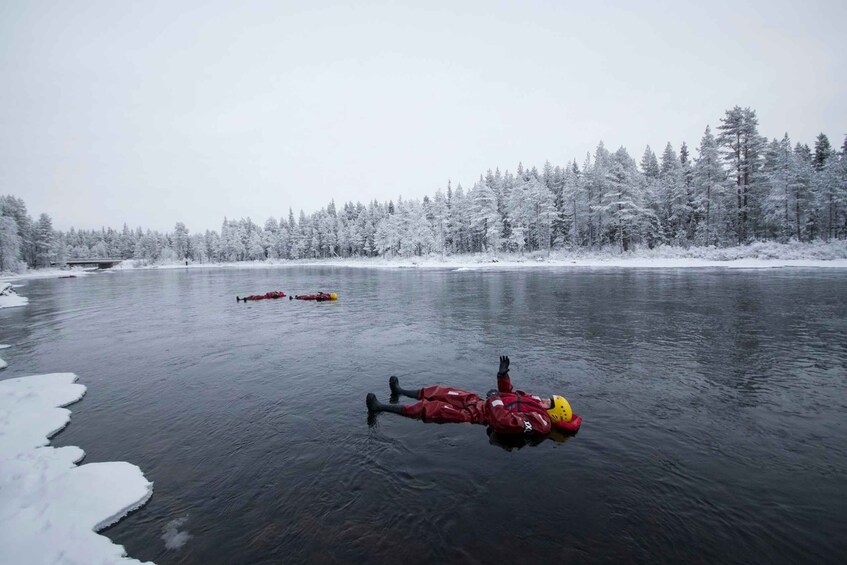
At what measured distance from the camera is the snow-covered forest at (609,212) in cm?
4750

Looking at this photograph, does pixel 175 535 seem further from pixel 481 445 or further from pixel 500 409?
pixel 500 409

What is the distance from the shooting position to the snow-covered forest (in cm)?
4750

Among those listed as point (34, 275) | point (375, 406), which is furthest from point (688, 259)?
point (34, 275)

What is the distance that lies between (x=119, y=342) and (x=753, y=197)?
6869 centimetres

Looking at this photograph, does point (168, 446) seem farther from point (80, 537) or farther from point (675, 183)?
point (675, 183)

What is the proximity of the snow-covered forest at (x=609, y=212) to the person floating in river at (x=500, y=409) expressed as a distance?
52.0 meters

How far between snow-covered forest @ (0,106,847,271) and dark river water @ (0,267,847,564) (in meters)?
43.1

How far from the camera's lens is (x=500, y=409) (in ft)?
25.8

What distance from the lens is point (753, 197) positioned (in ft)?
173

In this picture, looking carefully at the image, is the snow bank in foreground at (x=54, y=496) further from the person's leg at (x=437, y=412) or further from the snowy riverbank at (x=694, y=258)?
the snowy riverbank at (x=694, y=258)

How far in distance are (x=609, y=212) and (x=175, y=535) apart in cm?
6511

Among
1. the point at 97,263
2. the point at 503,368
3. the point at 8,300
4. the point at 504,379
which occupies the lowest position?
the point at 504,379

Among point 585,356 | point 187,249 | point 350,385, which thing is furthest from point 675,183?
A: point 187,249

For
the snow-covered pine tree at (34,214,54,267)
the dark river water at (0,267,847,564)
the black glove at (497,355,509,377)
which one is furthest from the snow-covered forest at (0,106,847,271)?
the black glove at (497,355,509,377)
